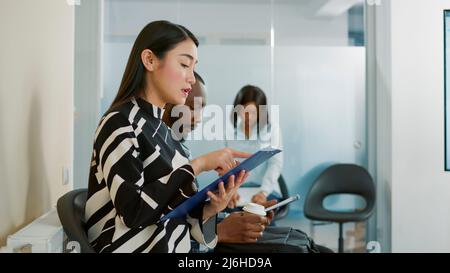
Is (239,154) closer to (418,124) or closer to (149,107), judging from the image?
(149,107)

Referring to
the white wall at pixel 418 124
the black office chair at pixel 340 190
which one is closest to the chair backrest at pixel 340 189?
the black office chair at pixel 340 190

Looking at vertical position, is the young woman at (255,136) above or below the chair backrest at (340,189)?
above

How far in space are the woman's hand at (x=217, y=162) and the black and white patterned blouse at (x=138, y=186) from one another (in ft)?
0.12

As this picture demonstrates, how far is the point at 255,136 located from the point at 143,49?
43cm

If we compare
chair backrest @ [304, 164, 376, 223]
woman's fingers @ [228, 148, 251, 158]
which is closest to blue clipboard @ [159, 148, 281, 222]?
woman's fingers @ [228, 148, 251, 158]

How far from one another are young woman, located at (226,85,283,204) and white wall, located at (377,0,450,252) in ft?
1.20

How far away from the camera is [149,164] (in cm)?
106

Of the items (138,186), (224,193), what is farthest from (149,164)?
(224,193)

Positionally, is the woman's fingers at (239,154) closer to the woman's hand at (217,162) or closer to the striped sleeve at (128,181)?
the woman's hand at (217,162)

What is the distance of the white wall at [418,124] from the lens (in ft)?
4.32

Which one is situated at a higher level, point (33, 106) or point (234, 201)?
point (33, 106)

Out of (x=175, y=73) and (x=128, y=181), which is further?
(x=175, y=73)

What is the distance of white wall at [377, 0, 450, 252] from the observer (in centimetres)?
132

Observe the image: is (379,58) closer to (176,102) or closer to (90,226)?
(176,102)
